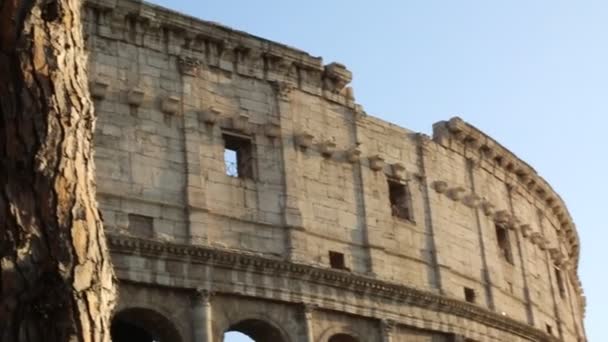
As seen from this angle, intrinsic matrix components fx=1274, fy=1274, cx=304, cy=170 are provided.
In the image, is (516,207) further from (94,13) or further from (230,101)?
(94,13)

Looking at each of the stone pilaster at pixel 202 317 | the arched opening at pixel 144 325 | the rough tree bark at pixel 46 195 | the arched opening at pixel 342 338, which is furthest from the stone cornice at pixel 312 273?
the rough tree bark at pixel 46 195

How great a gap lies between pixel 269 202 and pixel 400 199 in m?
4.15

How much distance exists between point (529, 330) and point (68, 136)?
23964mm

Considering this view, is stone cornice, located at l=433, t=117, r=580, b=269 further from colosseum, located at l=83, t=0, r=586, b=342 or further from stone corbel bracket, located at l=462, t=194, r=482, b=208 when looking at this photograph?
stone corbel bracket, located at l=462, t=194, r=482, b=208

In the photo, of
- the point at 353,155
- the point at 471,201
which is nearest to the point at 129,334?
the point at 353,155

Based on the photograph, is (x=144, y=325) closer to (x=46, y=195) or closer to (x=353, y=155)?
(x=353, y=155)

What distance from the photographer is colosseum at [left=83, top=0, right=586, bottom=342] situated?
2245 cm

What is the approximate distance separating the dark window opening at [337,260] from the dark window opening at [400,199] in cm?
259

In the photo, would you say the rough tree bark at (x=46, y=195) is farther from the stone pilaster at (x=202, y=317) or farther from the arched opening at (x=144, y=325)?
the stone pilaster at (x=202, y=317)

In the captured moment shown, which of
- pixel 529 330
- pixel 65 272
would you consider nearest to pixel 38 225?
pixel 65 272

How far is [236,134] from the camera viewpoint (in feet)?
80.6

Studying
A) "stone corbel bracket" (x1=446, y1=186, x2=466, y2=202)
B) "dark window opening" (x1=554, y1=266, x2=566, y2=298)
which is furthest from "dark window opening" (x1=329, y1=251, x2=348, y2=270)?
"dark window opening" (x1=554, y1=266, x2=566, y2=298)

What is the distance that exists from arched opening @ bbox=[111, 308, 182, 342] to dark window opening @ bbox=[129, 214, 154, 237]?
140cm

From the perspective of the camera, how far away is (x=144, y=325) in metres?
22.2
